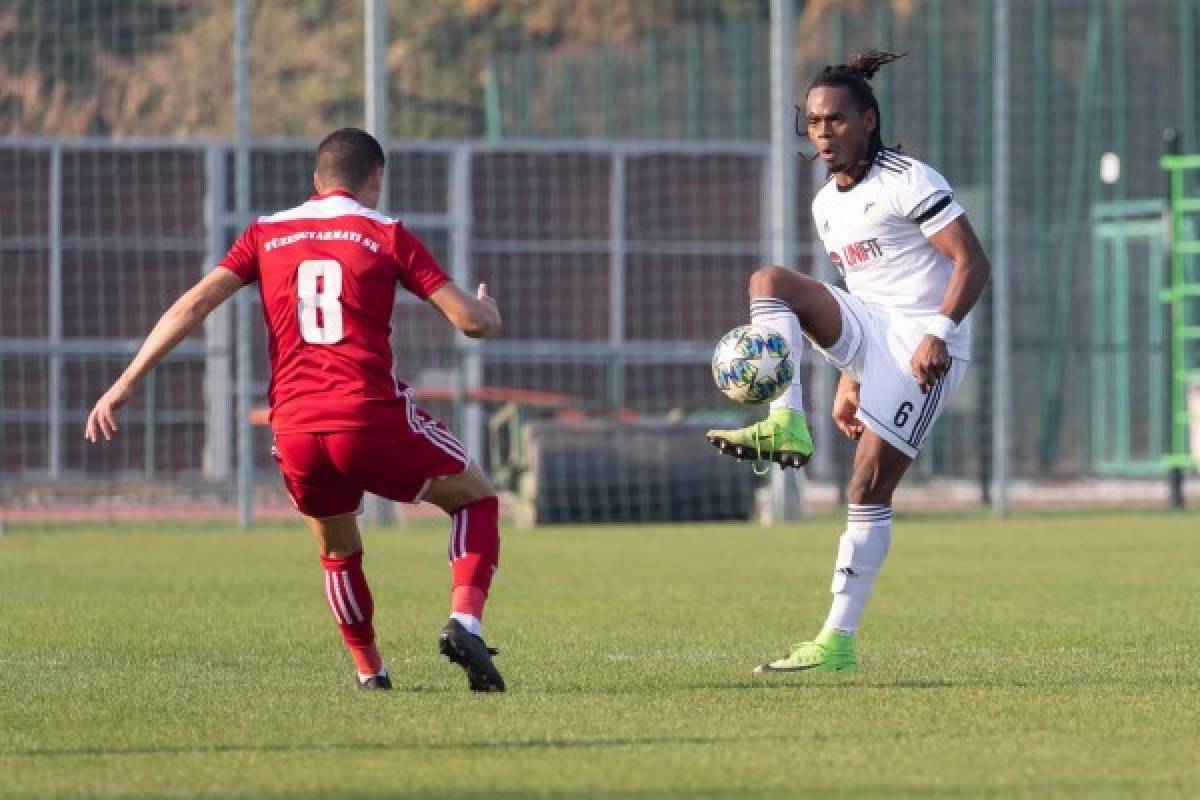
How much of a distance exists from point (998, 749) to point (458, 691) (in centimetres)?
224

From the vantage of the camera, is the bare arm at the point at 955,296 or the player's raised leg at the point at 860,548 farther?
the player's raised leg at the point at 860,548

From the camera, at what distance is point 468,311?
27.2 feet

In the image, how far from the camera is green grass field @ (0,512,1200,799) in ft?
21.9

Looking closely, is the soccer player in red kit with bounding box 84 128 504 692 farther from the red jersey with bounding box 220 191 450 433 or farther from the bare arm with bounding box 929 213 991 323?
the bare arm with bounding box 929 213 991 323

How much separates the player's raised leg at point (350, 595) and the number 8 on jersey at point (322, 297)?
69 centimetres

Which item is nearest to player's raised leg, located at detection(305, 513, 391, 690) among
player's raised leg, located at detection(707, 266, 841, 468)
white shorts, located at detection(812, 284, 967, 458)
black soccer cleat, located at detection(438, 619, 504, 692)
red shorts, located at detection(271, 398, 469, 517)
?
red shorts, located at detection(271, 398, 469, 517)

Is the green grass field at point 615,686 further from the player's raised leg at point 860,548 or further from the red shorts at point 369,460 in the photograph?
the red shorts at point 369,460

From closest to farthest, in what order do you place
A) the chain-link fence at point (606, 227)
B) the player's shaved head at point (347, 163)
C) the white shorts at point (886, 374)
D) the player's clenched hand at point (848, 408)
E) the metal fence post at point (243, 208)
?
the player's shaved head at point (347, 163)
the white shorts at point (886, 374)
the player's clenched hand at point (848, 408)
the metal fence post at point (243, 208)
the chain-link fence at point (606, 227)

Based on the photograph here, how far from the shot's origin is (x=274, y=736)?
7473 mm

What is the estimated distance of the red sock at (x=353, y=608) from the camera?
8.86 meters

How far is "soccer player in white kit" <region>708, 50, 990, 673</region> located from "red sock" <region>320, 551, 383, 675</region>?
1.36m

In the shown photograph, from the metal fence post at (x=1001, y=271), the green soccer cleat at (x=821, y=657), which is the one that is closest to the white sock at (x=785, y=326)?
the green soccer cleat at (x=821, y=657)

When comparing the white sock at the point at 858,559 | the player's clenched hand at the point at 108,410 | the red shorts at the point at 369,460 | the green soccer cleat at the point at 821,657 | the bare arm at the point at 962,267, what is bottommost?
the green soccer cleat at the point at 821,657

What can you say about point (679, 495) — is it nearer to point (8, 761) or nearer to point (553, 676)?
point (553, 676)
